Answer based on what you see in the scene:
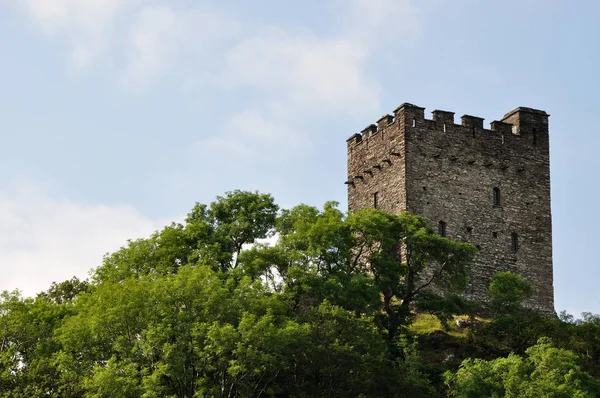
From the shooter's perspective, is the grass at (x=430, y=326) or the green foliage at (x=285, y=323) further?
the grass at (x=430, y=326)

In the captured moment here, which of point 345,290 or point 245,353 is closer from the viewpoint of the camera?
point 245,353

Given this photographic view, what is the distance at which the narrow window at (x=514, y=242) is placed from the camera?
6097cm

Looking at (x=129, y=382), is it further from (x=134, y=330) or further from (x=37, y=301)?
(x=37, y=301)

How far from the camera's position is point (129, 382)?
141 ft

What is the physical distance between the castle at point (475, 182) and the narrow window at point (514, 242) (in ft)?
0.16

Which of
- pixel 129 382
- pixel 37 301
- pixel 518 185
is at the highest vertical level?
pixel 518 185

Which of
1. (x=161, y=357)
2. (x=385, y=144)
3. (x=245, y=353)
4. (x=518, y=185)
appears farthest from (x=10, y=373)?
(x=518, y=185)

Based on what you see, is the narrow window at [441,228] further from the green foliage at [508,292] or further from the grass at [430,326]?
the grass at [430,326]

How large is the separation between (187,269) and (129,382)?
20.2 feet

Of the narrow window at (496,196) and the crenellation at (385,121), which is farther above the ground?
the crenellation at (385,121)

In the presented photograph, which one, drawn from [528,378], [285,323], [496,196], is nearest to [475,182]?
[496,196]

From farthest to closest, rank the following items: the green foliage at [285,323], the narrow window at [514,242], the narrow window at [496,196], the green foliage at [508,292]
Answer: the narrow window at [496,196] < the narrow window at [514,242] < the green foliage at [508,292] < the green foliage at [285,323]

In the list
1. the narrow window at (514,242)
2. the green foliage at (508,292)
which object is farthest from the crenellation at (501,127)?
the green foliage at (508,292)

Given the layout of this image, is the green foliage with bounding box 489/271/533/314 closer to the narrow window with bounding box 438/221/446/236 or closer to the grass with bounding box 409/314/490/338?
the grass with bounding box 409/314/490/338
